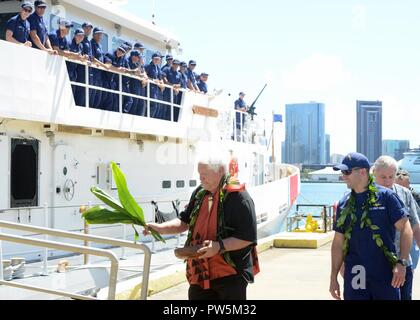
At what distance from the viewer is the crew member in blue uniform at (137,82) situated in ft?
42.0

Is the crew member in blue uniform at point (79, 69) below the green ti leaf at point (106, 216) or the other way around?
the other way around

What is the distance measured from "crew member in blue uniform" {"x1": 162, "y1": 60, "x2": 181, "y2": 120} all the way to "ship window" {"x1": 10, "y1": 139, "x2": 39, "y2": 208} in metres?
4.34

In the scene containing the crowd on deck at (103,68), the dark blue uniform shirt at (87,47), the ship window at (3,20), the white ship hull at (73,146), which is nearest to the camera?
the white ship hull at (73,146)

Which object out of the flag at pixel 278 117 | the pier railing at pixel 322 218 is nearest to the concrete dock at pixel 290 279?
the pier railing at pixel 322 218

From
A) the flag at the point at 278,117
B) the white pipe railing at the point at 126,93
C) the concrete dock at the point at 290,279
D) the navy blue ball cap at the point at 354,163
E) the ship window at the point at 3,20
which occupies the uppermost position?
the ship window at the point at 3,20

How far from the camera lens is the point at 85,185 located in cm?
1154

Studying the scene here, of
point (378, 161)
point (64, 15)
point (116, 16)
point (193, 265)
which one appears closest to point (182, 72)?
point (116, 16)

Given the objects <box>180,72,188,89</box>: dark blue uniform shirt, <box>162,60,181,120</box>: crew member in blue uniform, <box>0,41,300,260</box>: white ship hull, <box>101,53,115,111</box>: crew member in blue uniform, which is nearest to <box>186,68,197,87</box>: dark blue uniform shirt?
<box>0,41,300,260</box>: white ship hull

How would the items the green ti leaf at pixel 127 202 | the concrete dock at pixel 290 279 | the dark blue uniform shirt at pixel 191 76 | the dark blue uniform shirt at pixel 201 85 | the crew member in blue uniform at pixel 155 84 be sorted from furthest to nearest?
the dark blue uniform shirt at pixel 201 85
the dark blue uniform shirt at pixel 191 76
the crew member in blue uniform at pixel 155 84
the concrete dock at pixel 290 279
the green ti leaf at pixel 127 202

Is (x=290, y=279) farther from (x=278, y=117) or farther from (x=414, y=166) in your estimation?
(x=414, y=166)

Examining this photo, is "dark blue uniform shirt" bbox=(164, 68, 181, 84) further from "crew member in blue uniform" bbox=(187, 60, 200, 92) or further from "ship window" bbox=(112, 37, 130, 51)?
"ship window" bbox=(112, 37, 130, 51)

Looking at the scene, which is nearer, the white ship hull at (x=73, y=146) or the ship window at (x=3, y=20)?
the white ship hull at (x=73, y=146)

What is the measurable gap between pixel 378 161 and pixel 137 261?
5.62 metres

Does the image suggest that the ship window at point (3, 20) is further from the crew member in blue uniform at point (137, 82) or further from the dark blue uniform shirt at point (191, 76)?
the dark blue uniform shirt at point (191, 76)
